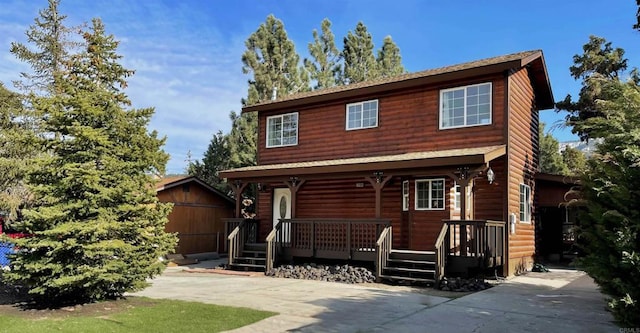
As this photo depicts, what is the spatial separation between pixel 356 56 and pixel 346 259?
21535 mm

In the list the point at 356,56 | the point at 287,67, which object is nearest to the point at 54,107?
the point at 287,67

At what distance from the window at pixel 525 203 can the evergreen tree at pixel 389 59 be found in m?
19.9

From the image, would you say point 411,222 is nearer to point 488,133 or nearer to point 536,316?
point 488,133

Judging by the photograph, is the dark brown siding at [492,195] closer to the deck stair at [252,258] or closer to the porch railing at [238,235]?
the deck stair at [252,258]

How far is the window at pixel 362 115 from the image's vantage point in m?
15.0

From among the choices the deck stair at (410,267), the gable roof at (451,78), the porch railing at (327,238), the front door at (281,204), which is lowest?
the deck stair at (410,267)

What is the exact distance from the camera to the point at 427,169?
→ 39.3 ft

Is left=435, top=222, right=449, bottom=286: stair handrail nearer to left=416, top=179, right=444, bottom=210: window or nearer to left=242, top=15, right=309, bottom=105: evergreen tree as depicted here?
left=416, top=179, right=444, bottom=210: window

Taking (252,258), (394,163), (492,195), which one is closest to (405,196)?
(394,163)

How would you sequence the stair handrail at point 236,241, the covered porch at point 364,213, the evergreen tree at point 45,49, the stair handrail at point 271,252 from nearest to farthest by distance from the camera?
the covered porch at point 364,213, the stair handrail at point 271,252, the stair handrail at point 236,241, the evergreen tree at point 45,49

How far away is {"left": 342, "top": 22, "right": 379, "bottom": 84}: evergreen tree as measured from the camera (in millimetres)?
32031

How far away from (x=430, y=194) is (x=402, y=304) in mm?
5536

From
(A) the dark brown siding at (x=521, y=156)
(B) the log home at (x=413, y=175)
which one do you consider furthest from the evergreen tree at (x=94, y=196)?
(A) the dark brown siding at (x=521, y=156)

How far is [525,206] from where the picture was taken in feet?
46.1
